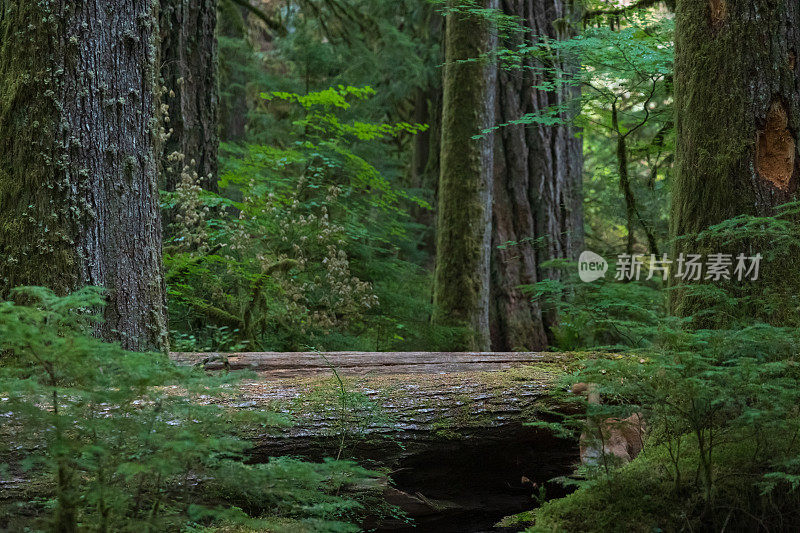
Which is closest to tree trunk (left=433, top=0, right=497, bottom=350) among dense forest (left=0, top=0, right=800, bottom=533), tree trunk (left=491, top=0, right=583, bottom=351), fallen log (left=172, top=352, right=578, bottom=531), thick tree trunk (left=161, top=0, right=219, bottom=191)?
dense forest (left=0, top=0, right=800, bottom=533)

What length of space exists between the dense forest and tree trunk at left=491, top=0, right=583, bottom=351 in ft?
0.37

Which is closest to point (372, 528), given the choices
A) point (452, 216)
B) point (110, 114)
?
point (110, 114)

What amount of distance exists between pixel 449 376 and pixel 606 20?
219 inches

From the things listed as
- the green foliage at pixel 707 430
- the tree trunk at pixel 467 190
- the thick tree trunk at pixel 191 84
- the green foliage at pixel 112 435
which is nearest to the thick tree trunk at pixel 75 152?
the green foliage at pixel 112 435

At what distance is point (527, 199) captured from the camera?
28.2 feet

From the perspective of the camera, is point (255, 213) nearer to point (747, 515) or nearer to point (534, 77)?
point (534, 77)

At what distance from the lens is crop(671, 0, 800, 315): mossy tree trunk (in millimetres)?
3779

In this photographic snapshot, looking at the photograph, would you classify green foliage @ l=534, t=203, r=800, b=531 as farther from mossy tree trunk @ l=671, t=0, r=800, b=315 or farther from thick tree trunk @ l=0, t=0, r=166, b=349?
thick tree trunk @ l=0, t=0, r=166, b=349

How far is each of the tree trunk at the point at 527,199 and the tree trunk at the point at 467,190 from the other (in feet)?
3.13

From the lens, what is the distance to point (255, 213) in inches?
310

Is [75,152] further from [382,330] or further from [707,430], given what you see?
[382,330]

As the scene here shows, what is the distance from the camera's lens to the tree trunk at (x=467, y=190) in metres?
7.30

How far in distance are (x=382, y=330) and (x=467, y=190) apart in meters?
2.08

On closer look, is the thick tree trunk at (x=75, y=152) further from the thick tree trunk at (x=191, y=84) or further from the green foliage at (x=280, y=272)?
the thick tree trunk at (x=191, y=84)
